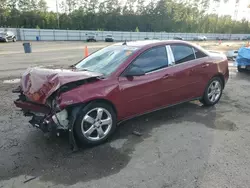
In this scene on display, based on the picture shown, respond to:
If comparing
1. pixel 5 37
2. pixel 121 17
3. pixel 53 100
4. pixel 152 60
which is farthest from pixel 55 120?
pixel 121 17

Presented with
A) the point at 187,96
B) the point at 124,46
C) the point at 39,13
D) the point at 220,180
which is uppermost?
the point at 39,13

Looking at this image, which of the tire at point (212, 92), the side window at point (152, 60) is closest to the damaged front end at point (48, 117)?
the side window at point (152, 60)

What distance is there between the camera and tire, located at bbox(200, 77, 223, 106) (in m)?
5.27

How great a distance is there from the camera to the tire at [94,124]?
3.38 metres

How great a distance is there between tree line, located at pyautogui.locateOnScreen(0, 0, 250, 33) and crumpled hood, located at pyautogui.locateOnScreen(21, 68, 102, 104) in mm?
65141

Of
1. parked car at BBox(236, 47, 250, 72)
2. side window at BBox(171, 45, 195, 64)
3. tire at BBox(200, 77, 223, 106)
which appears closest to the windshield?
side window at BBox(171, 45, 195, 64)

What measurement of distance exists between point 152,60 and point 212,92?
2.09 metres

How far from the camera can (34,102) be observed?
3533 millimetres

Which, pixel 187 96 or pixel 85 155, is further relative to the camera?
pixel 187 96

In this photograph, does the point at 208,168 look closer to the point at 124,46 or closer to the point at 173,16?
the point at 124,46

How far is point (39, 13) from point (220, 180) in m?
71.3

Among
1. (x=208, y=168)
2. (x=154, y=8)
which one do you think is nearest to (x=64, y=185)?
(x=208, y=168)

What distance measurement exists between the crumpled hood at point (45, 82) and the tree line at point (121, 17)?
65141 millimetres

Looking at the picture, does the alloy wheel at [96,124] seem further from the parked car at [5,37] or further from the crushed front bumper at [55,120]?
the parked car at [5,37]
